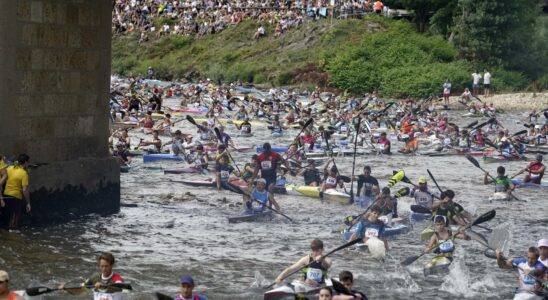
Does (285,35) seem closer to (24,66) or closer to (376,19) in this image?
(376,19)

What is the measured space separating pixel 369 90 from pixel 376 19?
20.1ft

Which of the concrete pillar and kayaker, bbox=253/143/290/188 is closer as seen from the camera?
the concrete pillar

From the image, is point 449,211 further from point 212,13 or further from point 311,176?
point 212,13

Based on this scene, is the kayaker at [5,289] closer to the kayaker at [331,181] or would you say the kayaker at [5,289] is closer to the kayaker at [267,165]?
the kayaker at [267,165]

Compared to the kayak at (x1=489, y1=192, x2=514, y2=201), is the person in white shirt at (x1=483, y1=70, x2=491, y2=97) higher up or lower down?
higher up

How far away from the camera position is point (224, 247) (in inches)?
770

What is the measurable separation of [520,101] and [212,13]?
2556cm

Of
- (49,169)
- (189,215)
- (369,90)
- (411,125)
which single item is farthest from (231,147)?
(369,90)

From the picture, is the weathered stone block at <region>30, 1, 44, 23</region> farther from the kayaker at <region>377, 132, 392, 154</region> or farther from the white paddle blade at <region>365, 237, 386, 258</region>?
the kayaker at <region>377, 132, 392, 154</region>

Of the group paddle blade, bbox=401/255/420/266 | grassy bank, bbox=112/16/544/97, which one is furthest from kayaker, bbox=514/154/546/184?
grassy bank, bbox=112/16/544/97

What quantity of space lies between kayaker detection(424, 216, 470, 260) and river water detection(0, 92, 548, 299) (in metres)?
0.30

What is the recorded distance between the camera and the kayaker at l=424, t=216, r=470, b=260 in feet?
59.5

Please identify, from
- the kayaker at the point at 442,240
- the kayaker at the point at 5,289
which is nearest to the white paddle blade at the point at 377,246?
the kayaker at the point at 442,240

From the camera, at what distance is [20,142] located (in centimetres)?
1934
